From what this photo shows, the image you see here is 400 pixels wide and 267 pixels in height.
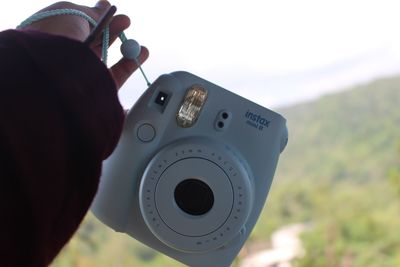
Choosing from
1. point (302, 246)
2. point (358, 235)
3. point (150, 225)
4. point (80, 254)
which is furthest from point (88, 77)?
point (358, 235)

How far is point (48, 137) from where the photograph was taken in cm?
32

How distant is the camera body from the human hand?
0.03m

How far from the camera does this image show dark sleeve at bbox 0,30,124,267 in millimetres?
307

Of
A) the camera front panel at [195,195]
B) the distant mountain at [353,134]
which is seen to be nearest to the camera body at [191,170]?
the camera front panel at [195,195]

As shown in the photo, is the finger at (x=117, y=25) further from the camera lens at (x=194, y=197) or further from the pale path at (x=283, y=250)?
the pale path at (x=283, y=250)

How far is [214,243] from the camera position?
1.49ft

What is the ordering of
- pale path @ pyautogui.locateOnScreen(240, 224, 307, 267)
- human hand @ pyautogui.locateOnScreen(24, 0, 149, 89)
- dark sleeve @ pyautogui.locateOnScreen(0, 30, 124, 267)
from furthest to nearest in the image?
pale path @ pyautogui.locateOnScreen(240, 224, 307, 267), human hand @ pyautogui.locateOnScreen(24, 0, 149, 89), dark sleeve @ pyautogui.locateOnScreen(0, 30, 124, 267)

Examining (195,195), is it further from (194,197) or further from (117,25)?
(117,25)

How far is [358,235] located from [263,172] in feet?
11.1

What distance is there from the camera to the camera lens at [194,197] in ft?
1.48

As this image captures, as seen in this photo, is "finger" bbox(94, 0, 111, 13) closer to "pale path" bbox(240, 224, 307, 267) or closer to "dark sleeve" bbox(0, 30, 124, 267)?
"dark sleeve" bbox(0, 30, 124, 267)

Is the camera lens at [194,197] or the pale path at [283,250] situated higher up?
the camera lens at [194,197]

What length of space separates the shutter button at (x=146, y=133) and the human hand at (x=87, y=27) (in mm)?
44

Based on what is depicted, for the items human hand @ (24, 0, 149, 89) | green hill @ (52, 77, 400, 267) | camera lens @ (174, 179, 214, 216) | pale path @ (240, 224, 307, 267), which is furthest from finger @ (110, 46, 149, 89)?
pale path @ (240, 224, 307, 267)
